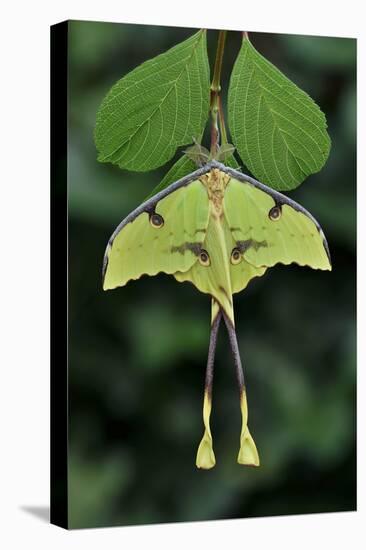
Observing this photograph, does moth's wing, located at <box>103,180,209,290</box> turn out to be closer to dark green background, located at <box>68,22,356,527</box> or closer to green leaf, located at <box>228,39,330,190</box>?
dark green background, located at <box>68,22,356,527</box>

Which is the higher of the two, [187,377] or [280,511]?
[187,377]

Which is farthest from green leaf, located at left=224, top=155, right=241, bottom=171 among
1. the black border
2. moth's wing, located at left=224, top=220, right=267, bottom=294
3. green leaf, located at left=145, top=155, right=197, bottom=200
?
A: the black border

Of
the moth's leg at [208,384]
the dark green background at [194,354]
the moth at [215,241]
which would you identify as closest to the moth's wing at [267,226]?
the moth at [215,241]

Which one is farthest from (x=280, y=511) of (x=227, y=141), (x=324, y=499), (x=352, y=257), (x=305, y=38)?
(x=305, y=38)

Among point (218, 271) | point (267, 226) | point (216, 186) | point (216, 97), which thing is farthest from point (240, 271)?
point (216, 97)

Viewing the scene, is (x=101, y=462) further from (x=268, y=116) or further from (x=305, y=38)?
(x=305, y=38)
